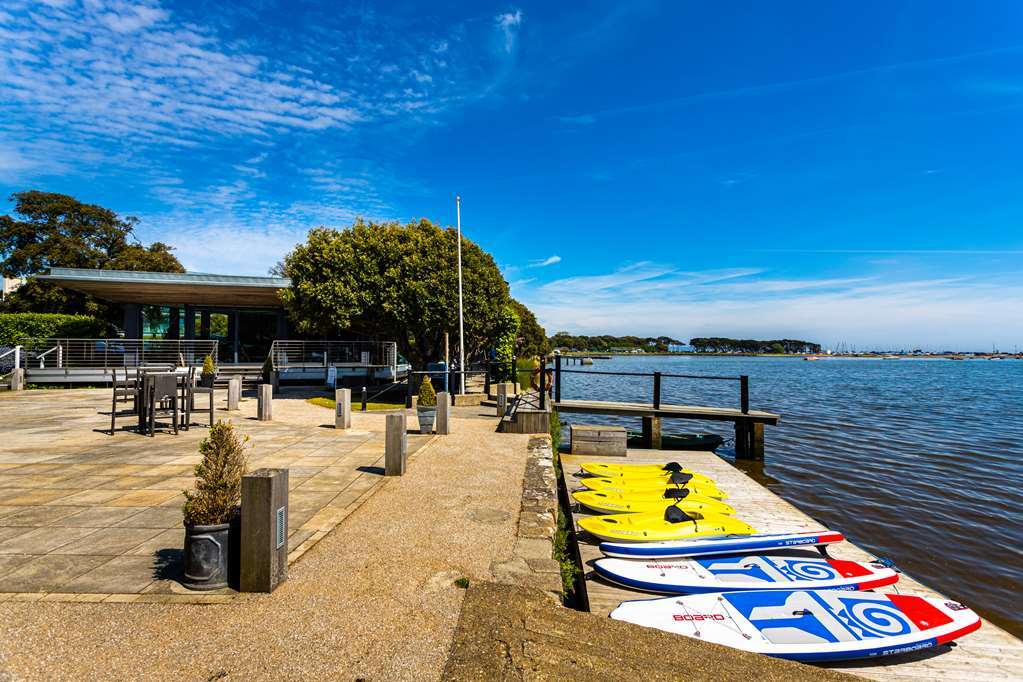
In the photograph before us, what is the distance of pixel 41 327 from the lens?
2548cm

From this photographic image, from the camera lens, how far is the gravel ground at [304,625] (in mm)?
2922

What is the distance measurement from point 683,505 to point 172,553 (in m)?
6.25

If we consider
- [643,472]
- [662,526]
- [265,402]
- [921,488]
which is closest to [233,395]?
[265,402]

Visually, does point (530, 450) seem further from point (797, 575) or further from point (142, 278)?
point (142, 278)

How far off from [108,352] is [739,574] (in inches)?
1134

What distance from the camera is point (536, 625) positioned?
346 centimetres

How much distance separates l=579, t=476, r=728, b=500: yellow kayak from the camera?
27.2 ft

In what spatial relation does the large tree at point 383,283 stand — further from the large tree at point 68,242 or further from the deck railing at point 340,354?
the large tree at point 68,242

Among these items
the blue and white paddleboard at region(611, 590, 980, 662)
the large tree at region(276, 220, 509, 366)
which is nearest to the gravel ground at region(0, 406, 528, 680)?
the blue and white paddleboard at region(611, 590, 980, 662)

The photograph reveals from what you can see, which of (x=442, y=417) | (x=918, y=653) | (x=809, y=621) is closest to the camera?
(x=809, y=621)

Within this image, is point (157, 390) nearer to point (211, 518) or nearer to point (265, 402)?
point (265, 402)

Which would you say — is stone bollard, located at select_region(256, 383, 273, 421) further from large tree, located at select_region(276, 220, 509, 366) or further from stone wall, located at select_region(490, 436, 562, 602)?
large tree, located at select_region(276, 220, 509, 366)

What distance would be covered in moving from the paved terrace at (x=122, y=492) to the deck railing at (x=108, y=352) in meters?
11.5

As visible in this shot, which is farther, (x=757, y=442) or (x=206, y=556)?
(x=757, y=442)
